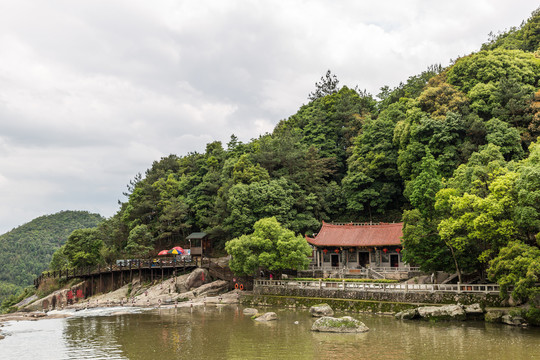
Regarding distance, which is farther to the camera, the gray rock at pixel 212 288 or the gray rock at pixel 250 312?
the gray rock at pixel 212 288

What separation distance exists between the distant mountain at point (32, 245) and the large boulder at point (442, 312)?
308ft

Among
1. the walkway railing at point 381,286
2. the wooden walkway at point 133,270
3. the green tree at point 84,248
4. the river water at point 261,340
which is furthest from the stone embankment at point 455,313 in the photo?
the green tree at point 84,248

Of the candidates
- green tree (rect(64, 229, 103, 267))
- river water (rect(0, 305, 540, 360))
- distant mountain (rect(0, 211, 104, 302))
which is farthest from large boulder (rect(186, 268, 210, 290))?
distant mountain (rect(0, 211, 104, 302))

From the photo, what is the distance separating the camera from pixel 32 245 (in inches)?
5079

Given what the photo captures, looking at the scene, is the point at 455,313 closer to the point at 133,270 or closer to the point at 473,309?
the point at 473,309

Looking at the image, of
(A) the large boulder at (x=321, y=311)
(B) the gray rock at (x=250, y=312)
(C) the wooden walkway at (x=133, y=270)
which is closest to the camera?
(A) the large boulder at (x=321, y=311)

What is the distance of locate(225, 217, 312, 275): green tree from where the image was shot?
120 ft

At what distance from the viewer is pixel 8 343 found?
81.7ft

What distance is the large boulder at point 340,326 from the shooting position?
78.4 feet

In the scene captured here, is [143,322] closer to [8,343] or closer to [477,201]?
[8,343]

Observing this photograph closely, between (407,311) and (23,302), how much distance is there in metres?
Result: 51.8

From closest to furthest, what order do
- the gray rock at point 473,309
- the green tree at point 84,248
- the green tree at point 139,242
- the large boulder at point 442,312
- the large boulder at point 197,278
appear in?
the gray rock at point 473,309, the large boulder at point 442,312, the large boulder at point 197,278, the green tree at point 139,242, the green tree at point 84,248

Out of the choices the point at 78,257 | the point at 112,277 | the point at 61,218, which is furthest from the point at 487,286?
the point at 61,218

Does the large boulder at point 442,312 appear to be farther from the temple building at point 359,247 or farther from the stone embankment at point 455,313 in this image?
the temple building at point 359,247
